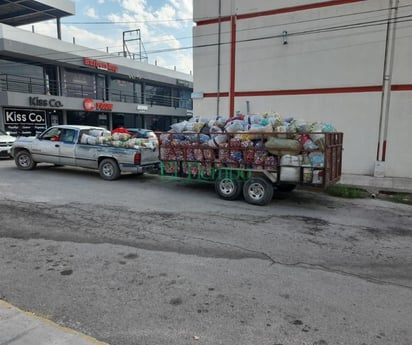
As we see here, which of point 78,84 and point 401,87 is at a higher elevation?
point 78,84

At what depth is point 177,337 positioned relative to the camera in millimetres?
2869

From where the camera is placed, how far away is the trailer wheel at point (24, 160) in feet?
39.6

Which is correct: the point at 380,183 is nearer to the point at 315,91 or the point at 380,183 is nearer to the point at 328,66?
the point at 315,91

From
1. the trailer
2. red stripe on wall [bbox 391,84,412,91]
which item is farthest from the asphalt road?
red stripe on wall [bbox 391,84,412,91]

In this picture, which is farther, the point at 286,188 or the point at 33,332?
the point at 286,188

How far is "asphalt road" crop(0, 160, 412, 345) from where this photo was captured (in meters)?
3.04

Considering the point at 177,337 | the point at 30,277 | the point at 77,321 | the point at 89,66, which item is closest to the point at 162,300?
the point at 177,337

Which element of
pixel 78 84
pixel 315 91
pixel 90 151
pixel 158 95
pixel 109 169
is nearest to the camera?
pixel 109 169

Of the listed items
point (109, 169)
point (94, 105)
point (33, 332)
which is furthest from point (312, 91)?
point (94, 105)

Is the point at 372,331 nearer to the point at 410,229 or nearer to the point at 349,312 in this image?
the point at 349,312

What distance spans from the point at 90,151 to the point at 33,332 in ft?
28.9

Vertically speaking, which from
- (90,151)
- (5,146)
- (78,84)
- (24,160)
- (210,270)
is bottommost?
(210,270)

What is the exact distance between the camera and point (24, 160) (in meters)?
12.1

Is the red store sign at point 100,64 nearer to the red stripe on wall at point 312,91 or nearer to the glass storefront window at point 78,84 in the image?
the glass storefront window at point 78,84
